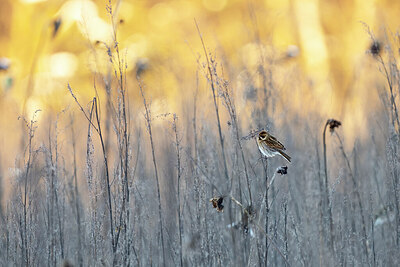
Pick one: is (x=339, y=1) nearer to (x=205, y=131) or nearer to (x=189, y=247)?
(x=205, y=131)

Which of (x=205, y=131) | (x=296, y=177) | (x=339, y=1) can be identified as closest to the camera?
(x=205, y=131)

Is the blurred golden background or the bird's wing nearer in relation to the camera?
the bird's wing

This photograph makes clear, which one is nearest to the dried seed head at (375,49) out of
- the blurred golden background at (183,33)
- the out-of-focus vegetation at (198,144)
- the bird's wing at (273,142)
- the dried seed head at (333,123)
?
the out-of-focus vegetation at (198,144)

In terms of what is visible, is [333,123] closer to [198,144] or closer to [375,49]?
[375,49]

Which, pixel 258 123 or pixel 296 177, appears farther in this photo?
pixel 296 177

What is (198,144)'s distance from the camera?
2.18 meters

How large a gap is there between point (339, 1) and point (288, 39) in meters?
1.04

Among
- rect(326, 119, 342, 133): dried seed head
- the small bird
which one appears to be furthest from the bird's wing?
rect(326, 119, 342, 133): dried seed head

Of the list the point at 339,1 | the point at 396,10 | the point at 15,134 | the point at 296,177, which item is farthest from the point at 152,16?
the point at 296,177

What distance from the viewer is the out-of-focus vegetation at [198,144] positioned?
4.93 ft

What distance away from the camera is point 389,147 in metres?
1.55

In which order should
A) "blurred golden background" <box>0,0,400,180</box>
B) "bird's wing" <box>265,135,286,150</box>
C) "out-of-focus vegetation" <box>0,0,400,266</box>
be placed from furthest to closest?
"blurred golden background" <box>0,0,400,180</box> < "out-of-focus vegetation" <box>0,0,400,266</box> < "bird's wing" <box>265,135,286,150</box>

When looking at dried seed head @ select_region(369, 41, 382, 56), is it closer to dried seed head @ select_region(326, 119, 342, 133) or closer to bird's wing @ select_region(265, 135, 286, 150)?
dried seed head @ select_region(326, 119, 342, 133)

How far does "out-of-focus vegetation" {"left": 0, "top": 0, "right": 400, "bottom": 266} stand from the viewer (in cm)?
150
